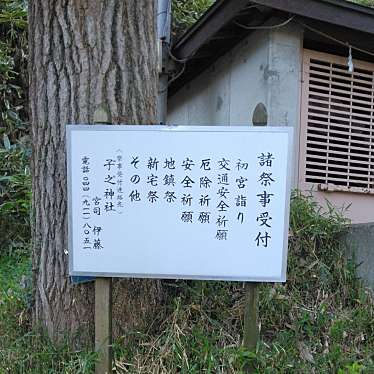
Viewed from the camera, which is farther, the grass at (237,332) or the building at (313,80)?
the building at (313,80)

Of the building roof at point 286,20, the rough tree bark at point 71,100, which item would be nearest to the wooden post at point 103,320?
the rough tree bark at point 71,100

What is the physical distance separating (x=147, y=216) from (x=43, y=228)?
2.45 feet

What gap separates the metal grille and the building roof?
0.69 feet

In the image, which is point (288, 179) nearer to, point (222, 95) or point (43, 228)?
point (43, 228)

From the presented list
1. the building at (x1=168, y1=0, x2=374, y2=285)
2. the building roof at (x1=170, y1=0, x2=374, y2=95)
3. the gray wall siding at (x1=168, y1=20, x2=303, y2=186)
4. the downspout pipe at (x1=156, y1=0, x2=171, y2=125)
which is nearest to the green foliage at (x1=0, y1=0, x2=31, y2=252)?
the downspout pipe at (x1=156, y1=0, x2=171, y2=125)

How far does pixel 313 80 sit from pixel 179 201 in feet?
11.3

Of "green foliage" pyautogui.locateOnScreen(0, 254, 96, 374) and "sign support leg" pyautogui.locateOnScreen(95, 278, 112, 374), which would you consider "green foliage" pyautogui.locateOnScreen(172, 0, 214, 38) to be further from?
"sign support leg" pyautogui.locateOnScreen(95, 278, 112, 374)

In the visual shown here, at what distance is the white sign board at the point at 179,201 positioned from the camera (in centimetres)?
244

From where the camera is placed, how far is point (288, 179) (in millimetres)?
2453

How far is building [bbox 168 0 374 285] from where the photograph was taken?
4949mm

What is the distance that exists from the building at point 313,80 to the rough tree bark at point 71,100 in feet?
7.89

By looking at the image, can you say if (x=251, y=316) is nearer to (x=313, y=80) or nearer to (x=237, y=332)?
(x=237, y=332)

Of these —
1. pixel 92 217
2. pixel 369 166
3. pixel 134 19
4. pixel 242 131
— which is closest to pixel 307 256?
pixel 242 131

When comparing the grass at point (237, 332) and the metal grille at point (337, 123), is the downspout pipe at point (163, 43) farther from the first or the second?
the grass at point (237, 332)
